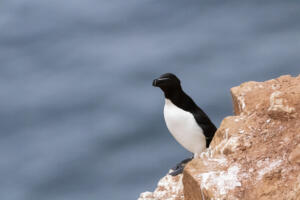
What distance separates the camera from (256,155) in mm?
7145

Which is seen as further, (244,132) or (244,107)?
(244,107)

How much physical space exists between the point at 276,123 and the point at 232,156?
621 millimetres

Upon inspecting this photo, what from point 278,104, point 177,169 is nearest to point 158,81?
point 177,169

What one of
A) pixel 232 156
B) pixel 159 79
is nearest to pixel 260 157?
pixel 232 156

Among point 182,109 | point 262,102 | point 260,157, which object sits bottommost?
point 260,157

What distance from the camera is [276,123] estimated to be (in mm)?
7406

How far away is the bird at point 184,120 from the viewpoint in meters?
9.64

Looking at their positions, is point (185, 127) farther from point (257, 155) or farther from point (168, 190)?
point (257, 155)

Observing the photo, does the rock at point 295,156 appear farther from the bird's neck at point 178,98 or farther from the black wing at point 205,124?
the black wing at point 205,124

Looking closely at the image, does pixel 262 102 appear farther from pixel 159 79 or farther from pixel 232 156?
pixel 159 79

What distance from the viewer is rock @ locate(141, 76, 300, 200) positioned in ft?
22.1

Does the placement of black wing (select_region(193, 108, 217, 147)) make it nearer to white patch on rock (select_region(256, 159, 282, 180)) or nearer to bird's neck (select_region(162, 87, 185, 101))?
bird's neck (select_region(162, 87, 185, 101))

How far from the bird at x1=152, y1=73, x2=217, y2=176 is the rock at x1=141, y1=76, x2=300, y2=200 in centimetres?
154

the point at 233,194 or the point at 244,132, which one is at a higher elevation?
the point at 244,132
